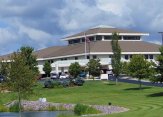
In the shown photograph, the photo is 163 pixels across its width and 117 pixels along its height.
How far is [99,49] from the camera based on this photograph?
125 meters

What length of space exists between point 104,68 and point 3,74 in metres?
83.4

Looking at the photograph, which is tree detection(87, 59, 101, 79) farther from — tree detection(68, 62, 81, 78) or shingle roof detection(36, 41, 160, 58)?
shingle roof detection(36, 41, 160, 58)

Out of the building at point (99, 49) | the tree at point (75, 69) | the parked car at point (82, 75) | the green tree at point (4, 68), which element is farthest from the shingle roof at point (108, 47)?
the green tree at point (4, 68)

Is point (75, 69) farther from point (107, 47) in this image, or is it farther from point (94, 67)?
point (107, 47)

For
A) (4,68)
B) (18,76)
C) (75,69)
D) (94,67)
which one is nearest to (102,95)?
(94,67)

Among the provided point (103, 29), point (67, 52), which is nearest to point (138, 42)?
point (103, 29)

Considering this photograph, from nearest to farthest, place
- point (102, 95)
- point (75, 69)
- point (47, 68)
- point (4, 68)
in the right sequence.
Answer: point (4, 68)
point (102, 95)
point (75, 69)
point (47, 68)

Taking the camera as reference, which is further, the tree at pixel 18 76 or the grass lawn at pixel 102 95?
the grass lawn at pixel 102 95

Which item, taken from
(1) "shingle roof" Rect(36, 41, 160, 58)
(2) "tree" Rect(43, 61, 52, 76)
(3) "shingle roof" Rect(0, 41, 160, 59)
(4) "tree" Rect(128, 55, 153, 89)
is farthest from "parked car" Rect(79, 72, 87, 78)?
(4) "tree" Rect(128, 55, 153, 89)

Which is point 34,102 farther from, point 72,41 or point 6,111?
point 72,41

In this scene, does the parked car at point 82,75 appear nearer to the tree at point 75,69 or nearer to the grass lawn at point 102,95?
the tree at point 75,69

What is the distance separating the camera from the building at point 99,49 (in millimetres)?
124500

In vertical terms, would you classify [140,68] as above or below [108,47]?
below

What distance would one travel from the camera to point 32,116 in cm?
4806
